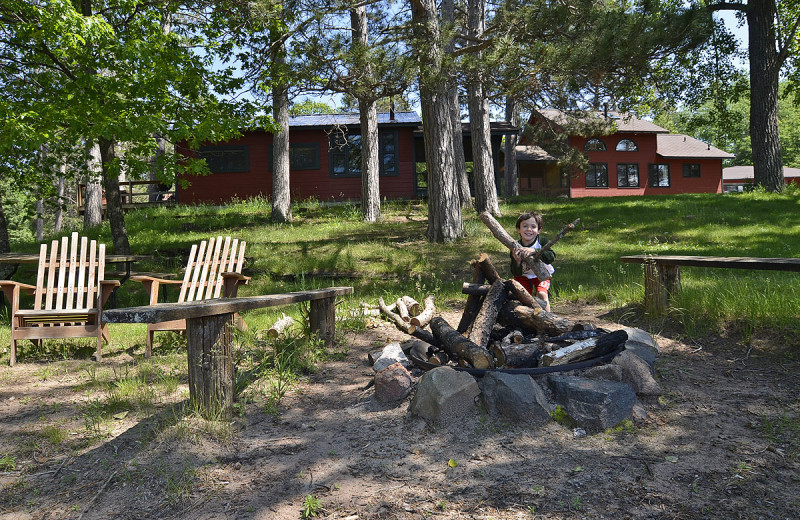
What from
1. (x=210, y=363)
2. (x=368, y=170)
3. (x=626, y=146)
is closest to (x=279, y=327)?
(x=210, y=363)

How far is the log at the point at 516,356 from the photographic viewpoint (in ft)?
12.7

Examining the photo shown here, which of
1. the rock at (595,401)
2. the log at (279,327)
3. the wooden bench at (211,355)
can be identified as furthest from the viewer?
the log at (279,327)

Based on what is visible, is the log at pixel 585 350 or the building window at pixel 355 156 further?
the building window at pixel 355 156

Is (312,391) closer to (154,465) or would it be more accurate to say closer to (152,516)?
(154,465)

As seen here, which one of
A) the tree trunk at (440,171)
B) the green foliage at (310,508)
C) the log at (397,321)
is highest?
the tree trunk at (440,171)

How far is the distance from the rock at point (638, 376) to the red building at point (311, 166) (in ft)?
59.3

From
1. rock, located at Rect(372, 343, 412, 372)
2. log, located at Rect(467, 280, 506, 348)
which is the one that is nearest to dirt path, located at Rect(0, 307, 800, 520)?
rock, located at Rect(372, 343, 412, 372)

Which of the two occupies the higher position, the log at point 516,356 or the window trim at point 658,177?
the window trim at point 658,177

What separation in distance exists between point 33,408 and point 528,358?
3788 millimetres

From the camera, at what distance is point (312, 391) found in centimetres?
423

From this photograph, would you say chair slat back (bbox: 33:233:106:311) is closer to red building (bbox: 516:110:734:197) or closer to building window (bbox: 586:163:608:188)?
red building (bbox: 516:110:734:197)

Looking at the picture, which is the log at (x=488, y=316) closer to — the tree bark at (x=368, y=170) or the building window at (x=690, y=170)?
the tree bark at (x=368, y=170)

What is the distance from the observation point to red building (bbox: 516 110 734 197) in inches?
1195

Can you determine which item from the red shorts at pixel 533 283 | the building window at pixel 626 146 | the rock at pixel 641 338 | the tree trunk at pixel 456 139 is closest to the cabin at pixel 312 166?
the tree trunk at pixel 456 139
